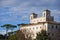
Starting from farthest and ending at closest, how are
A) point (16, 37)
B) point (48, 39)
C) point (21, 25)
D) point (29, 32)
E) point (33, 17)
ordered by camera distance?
point (33, 17) < point (21, 25) < point (29, 32) < point (16, 37) < point (48, 39)

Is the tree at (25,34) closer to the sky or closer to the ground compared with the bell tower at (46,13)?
closer to the ground

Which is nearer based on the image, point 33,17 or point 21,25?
point 21,25

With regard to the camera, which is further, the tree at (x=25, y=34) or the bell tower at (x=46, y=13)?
the bell tower at (x=46, y=13)

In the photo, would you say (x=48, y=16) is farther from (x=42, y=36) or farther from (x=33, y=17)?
(x=42, y=36)

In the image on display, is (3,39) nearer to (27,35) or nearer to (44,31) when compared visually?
(27,35)

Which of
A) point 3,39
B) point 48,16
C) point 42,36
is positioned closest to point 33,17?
point 48,16

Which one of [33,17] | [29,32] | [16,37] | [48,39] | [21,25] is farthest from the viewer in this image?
[33,17]

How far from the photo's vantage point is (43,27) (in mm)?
33188

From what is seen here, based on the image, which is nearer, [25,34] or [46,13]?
[25,34]

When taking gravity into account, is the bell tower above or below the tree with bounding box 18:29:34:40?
above

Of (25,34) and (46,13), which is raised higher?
(46,13)

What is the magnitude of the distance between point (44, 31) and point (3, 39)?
11088mm

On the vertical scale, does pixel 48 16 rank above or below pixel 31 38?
above

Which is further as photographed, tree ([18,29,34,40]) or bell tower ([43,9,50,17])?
bell tower ([43,9,50,17])
